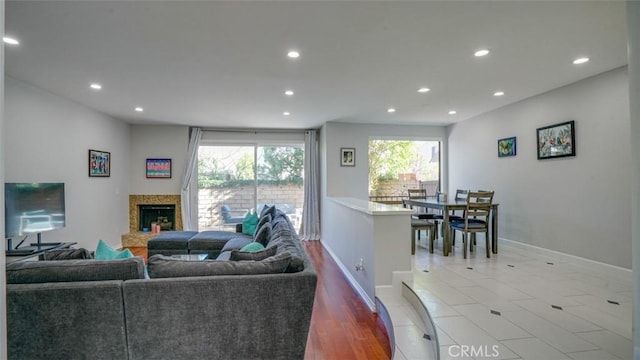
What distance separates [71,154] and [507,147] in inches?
262

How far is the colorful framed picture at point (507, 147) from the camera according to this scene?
4.77 metres

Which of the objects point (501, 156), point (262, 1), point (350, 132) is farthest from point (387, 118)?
point (262, 1)

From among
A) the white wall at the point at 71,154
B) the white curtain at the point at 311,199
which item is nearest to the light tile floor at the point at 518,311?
the white curtain at the point at 311,199

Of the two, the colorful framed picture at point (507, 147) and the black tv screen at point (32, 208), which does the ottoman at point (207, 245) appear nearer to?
the black tv screen at point (32, 208)

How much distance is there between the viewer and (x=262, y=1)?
76.7 inches

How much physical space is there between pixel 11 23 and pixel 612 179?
19.1 ft

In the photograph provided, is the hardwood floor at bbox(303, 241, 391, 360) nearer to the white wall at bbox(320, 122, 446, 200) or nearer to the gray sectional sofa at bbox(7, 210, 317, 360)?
the gray sectional sofa at bbox(7, 210, 317, 360)

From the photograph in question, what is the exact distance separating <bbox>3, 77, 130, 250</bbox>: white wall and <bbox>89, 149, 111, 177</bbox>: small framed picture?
0.08 m

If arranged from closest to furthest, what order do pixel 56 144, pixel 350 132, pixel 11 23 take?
pixel 11 23 → pixel 56 144 → pixel 350 132

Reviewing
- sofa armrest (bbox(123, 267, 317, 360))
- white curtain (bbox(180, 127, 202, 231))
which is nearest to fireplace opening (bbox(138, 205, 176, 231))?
white curtain (bbox(180, 127, 202, 231))

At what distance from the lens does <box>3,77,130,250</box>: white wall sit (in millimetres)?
3412

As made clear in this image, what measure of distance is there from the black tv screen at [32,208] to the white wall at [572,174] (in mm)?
6358

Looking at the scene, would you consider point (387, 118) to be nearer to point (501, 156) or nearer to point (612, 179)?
point (501, 156)

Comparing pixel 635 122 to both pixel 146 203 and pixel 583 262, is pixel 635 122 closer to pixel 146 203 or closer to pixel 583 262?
pixel 583 262
